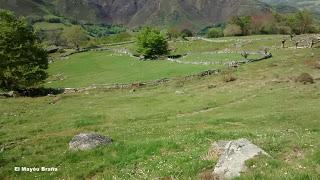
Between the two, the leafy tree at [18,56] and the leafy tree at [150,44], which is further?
the leafy tree at [150,44]

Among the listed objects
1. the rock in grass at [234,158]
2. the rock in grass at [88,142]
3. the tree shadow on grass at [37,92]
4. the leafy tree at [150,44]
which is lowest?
the tree shadow on grass at [37,92]

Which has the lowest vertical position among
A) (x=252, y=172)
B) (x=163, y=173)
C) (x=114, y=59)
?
(x=114, y=59)

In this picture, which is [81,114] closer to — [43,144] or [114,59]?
[43,144]

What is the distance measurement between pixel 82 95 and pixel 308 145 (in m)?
57.9

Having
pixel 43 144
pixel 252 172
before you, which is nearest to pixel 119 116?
pixel 43 144

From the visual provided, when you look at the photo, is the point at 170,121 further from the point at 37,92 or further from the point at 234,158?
the point at 37,92

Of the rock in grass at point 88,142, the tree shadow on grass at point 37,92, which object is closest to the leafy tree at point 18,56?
the tree shadow on grass at point 37,92

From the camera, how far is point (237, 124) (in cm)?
4116

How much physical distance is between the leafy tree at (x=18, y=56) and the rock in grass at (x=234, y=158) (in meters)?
68.0

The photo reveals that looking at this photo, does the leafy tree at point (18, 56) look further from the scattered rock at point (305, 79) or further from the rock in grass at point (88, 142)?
the rock in grass at point (88, 142)

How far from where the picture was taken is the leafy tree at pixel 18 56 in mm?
81688

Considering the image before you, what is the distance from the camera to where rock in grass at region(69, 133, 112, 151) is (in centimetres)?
2847

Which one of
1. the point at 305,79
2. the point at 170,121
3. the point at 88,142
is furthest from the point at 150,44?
the point at 88,142

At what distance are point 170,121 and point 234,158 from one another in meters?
27.1
